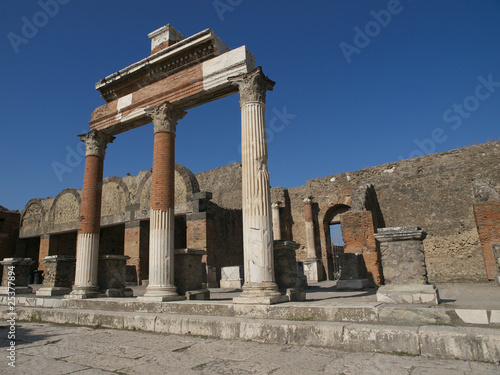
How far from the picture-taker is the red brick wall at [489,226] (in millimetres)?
10602

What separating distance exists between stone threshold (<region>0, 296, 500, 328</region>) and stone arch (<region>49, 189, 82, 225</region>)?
13.8 meters

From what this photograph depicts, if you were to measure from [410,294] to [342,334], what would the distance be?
1799mm

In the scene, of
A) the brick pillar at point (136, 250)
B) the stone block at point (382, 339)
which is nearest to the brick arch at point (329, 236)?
the brick pillar at point (136, 250)

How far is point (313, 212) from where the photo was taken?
1884 cm

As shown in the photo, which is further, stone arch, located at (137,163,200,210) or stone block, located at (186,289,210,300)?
stone arch, located at (137,163,200,210)

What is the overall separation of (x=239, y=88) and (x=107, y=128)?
4.58 m

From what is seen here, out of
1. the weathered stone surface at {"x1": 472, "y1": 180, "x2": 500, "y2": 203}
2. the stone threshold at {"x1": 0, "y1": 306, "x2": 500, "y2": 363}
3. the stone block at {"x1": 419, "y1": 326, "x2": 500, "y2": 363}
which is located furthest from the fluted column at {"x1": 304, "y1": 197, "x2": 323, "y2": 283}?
the stone block at {"x1": 419, "y1": 326, "x2": 500, "y2": 363}

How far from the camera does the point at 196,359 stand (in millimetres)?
3764

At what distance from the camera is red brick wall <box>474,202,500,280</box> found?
10602mm

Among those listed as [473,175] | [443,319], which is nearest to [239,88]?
[443,319]

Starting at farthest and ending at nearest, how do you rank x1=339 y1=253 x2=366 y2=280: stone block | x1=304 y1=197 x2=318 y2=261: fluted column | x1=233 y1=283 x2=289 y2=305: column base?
x1=304 y1=197 x2=318 y2=261: fluted column
x1=339 y1=253 x2=366 y2=280: stone block
x1=233 y1=283 x2=289 y2=305: column base

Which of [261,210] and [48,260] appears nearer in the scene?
[261,210]

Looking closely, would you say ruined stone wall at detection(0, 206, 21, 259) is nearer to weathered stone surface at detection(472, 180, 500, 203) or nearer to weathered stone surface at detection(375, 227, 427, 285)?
weathered stone surface at detection(375, 227, 427, 285)

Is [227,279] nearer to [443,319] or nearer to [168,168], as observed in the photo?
[168,168]
